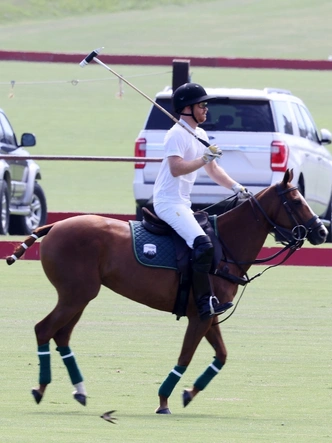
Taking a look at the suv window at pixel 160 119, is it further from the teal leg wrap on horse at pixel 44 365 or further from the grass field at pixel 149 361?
the teal leg wrap on horse at pixel 44 365

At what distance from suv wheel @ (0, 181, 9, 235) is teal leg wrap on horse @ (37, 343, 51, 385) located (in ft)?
29.3

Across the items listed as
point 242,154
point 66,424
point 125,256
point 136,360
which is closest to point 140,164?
point 242,154

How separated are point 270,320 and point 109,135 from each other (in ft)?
74.5

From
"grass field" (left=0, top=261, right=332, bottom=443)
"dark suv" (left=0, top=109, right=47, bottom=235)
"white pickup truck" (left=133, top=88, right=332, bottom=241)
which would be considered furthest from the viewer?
"dark suv" (left=0, top=109, right=47, bottom=235)

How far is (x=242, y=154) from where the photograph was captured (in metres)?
15.8

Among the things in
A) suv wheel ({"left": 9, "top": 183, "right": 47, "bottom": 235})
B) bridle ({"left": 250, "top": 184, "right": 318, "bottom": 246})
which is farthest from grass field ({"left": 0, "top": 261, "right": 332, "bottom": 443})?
suv wheel ({"left": 9, "top": 183, "right": 47, "bottom": 235})

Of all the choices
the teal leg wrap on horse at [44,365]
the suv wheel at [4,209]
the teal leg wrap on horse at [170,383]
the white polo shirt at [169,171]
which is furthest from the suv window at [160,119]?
the teal leg wrap on horse at [170,383]

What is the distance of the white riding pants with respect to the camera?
8227 mm

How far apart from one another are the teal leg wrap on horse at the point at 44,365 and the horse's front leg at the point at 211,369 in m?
0.82

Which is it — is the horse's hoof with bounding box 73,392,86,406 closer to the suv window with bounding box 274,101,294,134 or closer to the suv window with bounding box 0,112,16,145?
the suv window with bounding box 274,101,294,134

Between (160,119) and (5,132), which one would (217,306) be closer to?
(160,119)

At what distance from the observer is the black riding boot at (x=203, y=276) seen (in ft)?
26.7

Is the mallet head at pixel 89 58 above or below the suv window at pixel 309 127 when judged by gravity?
above

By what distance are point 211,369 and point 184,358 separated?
218 millimetres
